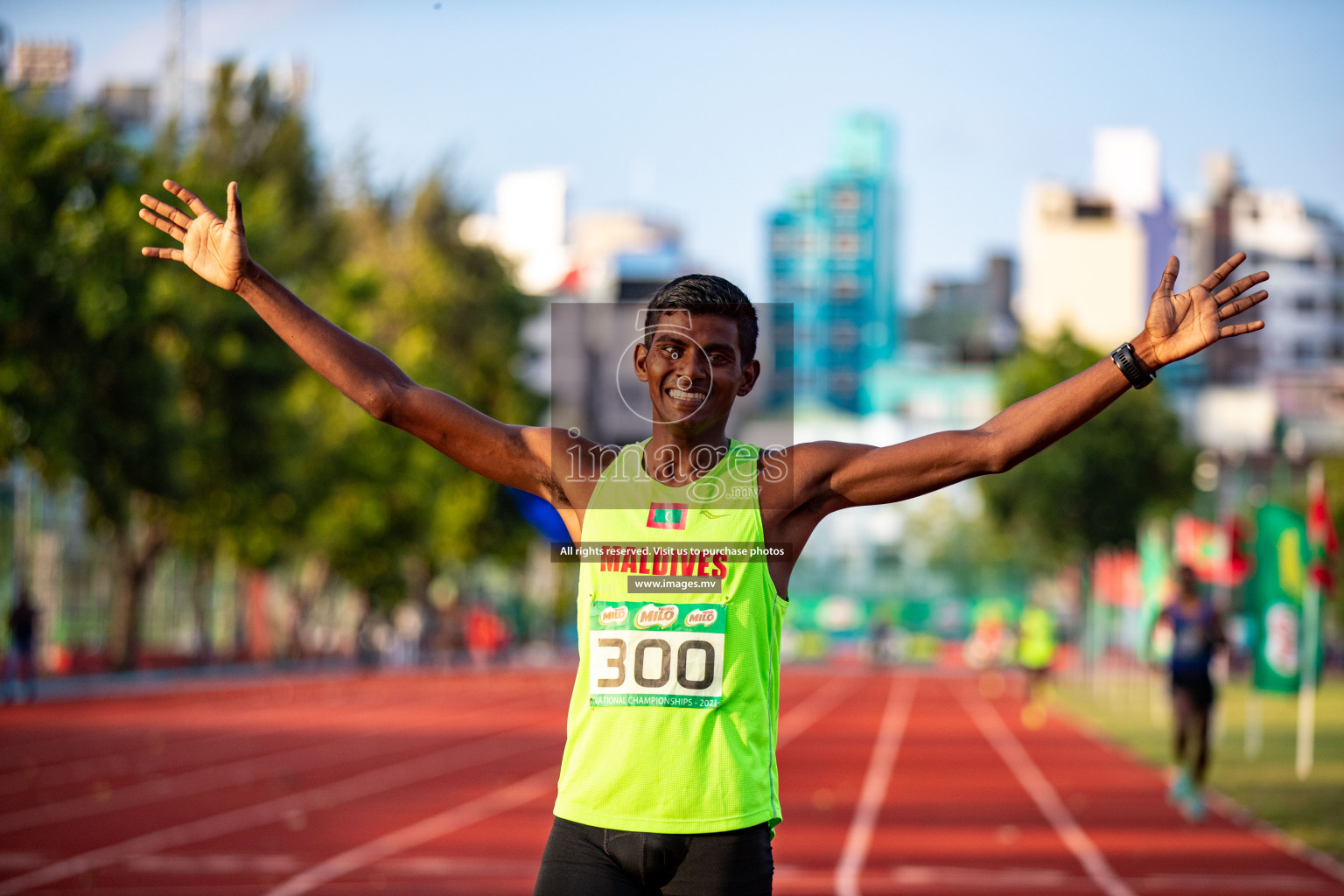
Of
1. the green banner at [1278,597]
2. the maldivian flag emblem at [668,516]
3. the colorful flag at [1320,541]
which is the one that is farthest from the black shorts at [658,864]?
the colorful flag at [1320,541]

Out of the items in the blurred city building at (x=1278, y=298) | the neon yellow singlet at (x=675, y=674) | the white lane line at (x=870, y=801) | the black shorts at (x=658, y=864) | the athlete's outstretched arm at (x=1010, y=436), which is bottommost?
the white lane line at (x=870, y=801)

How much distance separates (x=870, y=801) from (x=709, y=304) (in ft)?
41.4

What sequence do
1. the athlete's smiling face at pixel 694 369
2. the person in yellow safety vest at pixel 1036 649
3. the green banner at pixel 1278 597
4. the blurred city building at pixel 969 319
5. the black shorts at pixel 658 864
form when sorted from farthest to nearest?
the blurred city building at pixel 969 319
the person in yellow safety vest at pixel 1036 649
the green banner at pixel 1278 597
the athlete's smiling face at pixel 694 369
the black shorts at pixel 658 864

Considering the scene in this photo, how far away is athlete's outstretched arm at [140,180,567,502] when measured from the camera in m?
4.02

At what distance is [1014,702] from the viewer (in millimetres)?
37094

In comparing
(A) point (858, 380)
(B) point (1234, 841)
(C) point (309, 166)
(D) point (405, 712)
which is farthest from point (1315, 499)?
(A) point (858, 380)

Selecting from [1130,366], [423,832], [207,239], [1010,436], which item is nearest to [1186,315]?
[1130,366]

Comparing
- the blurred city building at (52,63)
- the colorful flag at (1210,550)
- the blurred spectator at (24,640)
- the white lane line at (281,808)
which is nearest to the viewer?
Answer: the white lane line at (281,808)

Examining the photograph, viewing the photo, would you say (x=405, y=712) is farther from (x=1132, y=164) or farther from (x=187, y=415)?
(x=1132, y=164)

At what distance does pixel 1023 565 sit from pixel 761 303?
77.6 m

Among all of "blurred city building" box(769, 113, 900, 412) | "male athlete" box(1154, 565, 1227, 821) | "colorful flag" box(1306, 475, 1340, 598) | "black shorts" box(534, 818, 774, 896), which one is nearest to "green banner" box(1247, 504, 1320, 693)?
"colorful flag" box(1306, 475, 1340, 598)

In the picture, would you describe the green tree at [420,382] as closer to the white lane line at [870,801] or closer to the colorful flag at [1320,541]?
the white lane line at [870,801]

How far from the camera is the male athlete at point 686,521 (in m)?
3.60

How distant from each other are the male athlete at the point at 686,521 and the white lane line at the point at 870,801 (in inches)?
275
